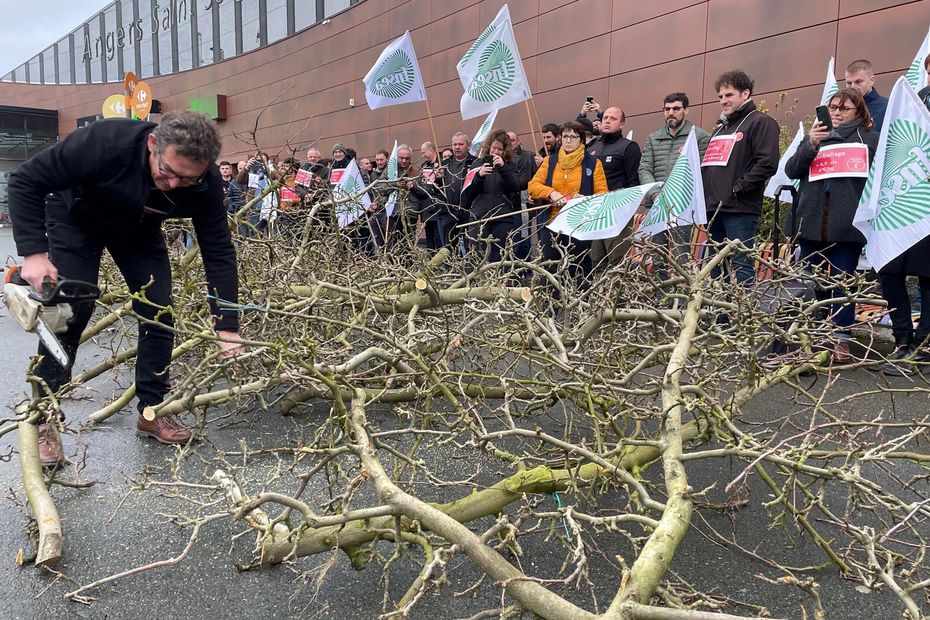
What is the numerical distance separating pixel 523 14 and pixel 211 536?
1362 cm

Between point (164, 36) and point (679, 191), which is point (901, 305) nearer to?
point (679, 191)

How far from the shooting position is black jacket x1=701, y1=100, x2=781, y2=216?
5.34 metres

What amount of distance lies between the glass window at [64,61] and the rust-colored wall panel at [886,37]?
5085 cm

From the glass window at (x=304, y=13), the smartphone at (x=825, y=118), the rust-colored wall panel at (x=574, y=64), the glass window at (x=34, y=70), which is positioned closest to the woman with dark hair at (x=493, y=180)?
the smartphone at (x=825, y=118)

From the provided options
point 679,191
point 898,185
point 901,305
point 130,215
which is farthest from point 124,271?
point 901,305

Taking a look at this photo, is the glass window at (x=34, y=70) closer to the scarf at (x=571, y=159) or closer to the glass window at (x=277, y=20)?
the glass window at (x=277, y=20)

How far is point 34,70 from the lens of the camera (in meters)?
53.4

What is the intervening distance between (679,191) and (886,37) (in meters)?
4.80

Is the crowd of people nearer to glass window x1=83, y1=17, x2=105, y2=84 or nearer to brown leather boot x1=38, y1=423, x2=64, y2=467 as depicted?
brown leather boot x1=38, y1=423, x2=64, y2=467

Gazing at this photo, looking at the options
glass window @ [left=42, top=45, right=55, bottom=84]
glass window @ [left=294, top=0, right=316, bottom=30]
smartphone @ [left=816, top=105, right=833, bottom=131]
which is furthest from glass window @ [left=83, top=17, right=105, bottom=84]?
smartphone @ [left=816, top=105, right=833, bottom=131]

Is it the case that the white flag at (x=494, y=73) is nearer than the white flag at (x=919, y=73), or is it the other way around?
the white flag at (x=919, y=73)

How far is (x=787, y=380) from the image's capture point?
2.96 metres

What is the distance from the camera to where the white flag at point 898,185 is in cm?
453

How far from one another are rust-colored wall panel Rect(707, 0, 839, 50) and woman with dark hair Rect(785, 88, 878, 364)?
4668 mm
